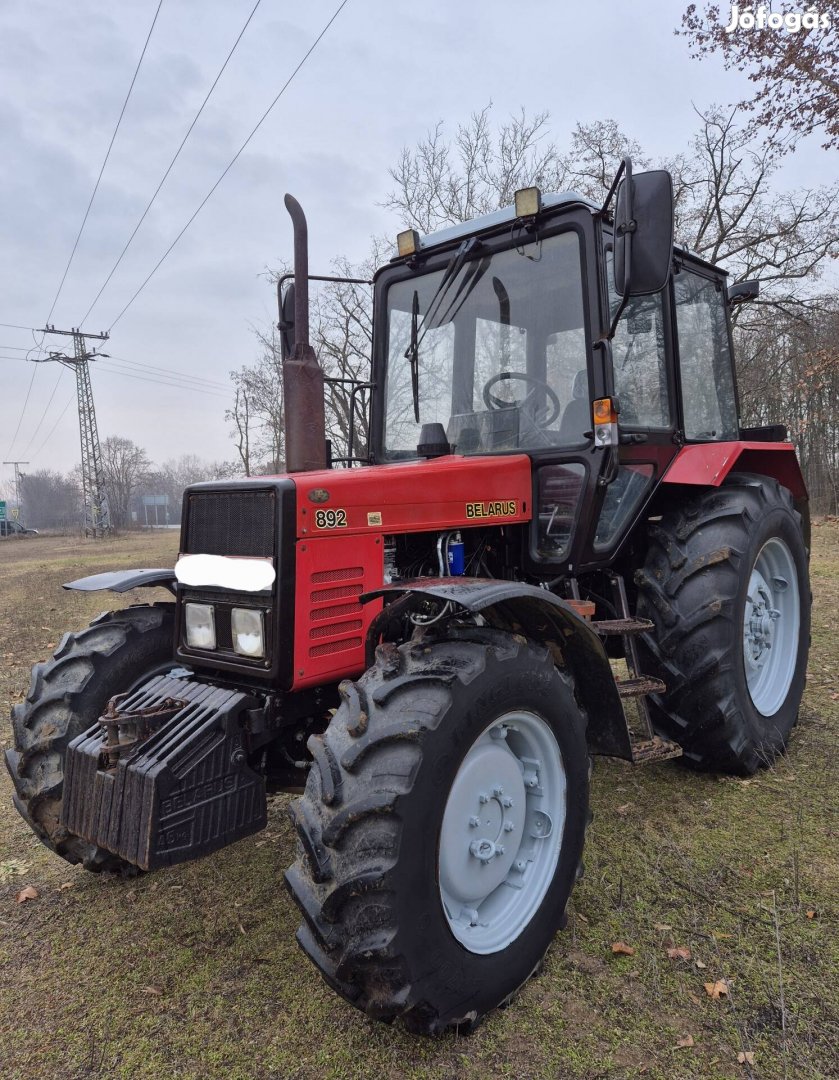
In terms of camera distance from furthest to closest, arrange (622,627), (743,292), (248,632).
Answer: (743,292), (622,627), (248,632)

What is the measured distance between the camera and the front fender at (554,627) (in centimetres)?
224

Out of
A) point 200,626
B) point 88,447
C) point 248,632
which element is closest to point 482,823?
point 248,632

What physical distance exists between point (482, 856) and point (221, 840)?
809 millimetres

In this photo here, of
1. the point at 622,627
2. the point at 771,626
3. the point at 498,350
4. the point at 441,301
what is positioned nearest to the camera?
the point at 622,627

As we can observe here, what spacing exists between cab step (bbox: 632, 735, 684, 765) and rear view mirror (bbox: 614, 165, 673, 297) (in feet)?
5.82

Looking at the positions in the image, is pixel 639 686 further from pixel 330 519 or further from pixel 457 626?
pixel 330 519

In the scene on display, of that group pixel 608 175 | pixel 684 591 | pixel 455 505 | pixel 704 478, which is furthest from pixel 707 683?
pixel 608 175

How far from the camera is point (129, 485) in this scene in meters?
67.3

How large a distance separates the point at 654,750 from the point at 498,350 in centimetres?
187

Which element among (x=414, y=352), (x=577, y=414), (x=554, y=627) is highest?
(x=414, y=352)

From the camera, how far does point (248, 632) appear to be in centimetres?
249

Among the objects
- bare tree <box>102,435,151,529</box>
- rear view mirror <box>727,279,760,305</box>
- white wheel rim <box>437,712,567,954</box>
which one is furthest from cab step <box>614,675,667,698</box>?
bare tree <box>102,435,151,529</box>

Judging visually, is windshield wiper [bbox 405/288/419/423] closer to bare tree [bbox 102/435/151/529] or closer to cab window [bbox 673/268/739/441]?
cab window [bbox 673/268/739/441]

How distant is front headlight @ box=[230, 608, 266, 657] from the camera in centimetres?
245
